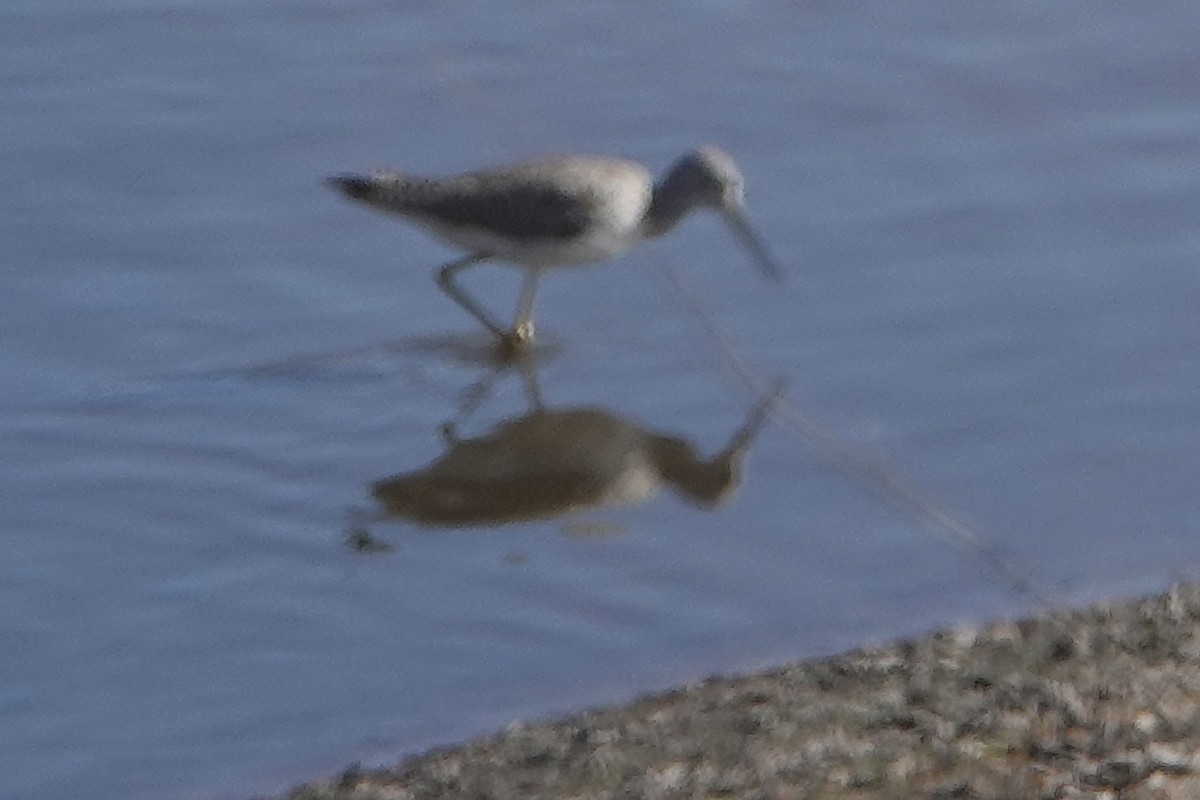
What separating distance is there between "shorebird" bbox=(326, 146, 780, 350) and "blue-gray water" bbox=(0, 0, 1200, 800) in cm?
22

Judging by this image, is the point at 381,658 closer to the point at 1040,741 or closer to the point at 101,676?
the point at 101,676

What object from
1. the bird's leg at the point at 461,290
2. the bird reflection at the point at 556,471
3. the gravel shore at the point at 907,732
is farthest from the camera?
the bird's leg at the point at 461,290

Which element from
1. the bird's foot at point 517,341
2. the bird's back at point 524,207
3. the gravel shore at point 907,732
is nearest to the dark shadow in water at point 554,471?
the bird's foot at point 517,341

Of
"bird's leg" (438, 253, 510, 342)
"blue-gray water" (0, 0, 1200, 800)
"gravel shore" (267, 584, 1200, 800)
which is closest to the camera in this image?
"gravel shore" (267, 584, 1200, 800)

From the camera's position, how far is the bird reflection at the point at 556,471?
9578mm

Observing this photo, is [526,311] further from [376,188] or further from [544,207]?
[376,188]

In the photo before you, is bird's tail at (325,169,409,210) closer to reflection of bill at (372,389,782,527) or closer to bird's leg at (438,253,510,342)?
bird's leg at (438,253,510,342)

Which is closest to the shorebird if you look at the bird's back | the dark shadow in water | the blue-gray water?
the bird's back

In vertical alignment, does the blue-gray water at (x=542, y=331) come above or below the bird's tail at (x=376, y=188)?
below

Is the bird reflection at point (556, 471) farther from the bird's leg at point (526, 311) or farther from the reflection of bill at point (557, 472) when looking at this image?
the bird's leg at point (526, 311)

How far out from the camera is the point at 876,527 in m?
9.23

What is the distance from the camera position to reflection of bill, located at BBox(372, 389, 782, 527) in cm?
958

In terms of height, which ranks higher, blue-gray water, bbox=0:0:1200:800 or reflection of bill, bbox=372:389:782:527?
blue-gray water, bbox=0:0:1200:800

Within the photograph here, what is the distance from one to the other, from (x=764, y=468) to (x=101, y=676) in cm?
250
